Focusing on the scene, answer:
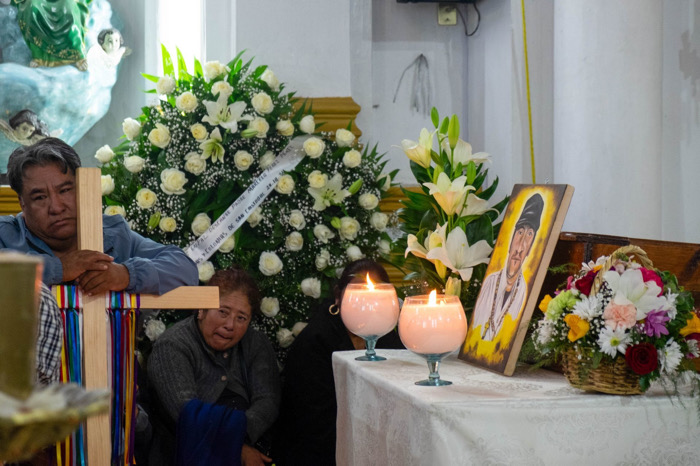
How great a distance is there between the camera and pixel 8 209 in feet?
14.9

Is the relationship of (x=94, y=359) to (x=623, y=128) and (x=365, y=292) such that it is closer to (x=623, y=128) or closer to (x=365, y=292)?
(x=365, y=292)

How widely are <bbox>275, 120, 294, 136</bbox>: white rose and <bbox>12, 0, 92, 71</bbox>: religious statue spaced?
1371 millimetres

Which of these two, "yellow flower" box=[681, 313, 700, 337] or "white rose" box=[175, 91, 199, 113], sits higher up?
"white rose" box=[175, 91, 199, 113]

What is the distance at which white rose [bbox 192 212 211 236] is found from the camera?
4141 mm

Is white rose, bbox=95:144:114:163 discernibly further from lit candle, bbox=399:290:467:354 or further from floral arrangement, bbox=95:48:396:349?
lit candle, bbox=399:290:467:354

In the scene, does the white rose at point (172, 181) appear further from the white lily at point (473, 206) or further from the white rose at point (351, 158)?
the white lily at point (473, 206)

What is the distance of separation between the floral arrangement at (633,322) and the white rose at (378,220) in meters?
2.47

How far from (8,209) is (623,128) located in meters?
2.97

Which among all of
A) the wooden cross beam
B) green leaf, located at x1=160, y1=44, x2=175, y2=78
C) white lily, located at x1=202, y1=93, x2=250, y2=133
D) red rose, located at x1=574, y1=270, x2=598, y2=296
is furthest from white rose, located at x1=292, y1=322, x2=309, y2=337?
red rose, located at x1=574, y1=270, x2=598, y2=296

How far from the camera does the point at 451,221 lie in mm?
2557

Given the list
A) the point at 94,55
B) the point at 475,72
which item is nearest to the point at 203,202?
the point at 94,55

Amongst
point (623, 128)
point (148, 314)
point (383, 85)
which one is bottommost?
point (148, 314)

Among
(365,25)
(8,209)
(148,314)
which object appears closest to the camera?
(148,314)

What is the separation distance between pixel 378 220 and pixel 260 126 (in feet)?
2.34
